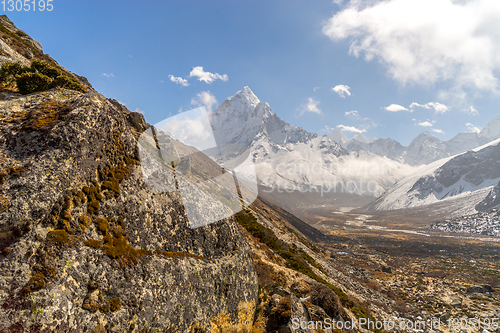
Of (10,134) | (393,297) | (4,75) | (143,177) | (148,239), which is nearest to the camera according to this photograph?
(10,134)

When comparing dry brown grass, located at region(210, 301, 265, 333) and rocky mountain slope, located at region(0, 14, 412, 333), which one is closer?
rocky mountain slope, located at region(0, 14, 412, 333)

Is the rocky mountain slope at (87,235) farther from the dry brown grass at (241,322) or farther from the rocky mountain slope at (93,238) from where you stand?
the dry brown grass at (241,322)

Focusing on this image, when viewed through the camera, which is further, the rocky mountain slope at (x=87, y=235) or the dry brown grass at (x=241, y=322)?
the dry brown grass at (x=241, y=322)

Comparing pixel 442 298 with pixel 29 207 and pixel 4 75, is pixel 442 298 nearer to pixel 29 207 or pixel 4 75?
pixel 29 207

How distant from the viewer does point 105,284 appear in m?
5.18

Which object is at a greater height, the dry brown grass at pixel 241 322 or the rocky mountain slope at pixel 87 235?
the rocky mountain slope at pixel 87 235

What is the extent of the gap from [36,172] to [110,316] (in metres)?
3.72

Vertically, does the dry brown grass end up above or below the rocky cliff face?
below

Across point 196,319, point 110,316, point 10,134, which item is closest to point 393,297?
point 196,319

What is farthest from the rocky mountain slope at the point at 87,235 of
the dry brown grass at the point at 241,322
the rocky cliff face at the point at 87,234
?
the dry brown grass at the point at 241,322

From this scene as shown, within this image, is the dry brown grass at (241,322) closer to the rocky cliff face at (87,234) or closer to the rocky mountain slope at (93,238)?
the rocky mountain slope at (93,238)

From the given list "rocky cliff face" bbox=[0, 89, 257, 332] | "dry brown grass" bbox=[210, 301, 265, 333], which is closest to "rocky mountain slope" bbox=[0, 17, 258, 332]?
"rocky cliff face" bbox=[0, 89, 257, 332]

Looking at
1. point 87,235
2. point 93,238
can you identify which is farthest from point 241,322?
point 87,235

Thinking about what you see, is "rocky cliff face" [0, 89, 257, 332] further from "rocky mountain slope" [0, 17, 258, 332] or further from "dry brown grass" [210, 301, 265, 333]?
"dry brown grass" [210, 301, 265, 333]
